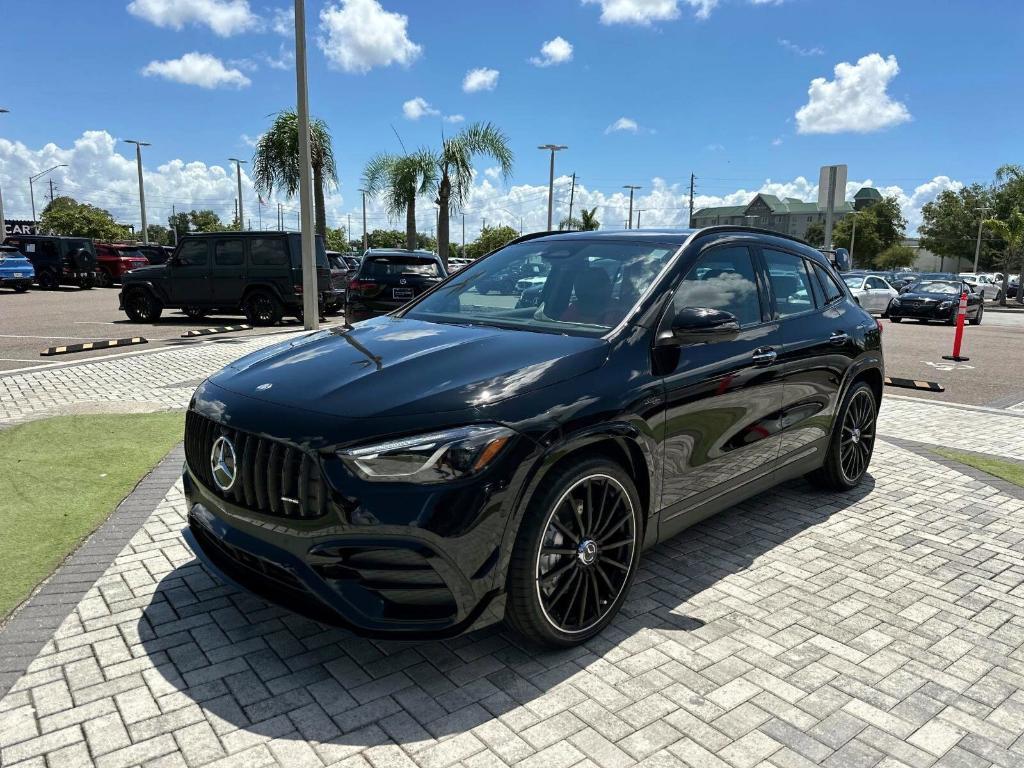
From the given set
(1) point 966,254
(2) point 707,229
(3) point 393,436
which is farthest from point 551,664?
(1) point 966,254

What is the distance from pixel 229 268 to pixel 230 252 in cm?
36

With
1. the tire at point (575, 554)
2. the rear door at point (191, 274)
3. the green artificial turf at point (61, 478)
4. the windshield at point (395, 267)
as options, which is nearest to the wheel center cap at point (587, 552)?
the tire at point (575, 554)

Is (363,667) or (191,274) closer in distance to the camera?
(363,667)

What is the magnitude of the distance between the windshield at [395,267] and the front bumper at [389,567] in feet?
37.2

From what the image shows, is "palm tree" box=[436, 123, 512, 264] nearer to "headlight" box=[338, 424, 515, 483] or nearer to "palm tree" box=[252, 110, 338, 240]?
"palm tree" box=[252, 110, 338, 240]

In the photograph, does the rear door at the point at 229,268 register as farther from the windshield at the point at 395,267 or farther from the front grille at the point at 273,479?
the front grille at the point at 273,479

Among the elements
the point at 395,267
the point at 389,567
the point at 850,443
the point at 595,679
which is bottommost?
the point at 595,679

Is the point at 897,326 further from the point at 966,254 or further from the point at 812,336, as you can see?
the point at 966,254

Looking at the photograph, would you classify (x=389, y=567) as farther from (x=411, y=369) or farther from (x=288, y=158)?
(x=288, y=158)

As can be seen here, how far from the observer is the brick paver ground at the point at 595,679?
250 cm

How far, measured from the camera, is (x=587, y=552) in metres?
3.04

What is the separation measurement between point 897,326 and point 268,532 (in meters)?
23.1

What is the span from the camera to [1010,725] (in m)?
2.69

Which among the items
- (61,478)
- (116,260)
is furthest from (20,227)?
(61,478)
